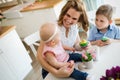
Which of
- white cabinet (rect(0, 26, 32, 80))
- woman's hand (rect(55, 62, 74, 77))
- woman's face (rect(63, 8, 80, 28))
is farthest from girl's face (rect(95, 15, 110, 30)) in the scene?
white cabinet (rect(0, 26, 32, 80))

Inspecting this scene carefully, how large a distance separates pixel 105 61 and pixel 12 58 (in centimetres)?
146

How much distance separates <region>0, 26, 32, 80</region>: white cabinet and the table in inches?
47.2

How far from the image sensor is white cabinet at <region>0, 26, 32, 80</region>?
80.7 inches

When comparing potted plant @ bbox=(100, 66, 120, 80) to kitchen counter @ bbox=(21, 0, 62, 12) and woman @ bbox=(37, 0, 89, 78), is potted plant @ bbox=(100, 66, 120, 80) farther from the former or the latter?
kitchen counter @ bbox=(21, 0, 62, 12)

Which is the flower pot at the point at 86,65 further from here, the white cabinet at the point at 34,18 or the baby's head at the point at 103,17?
the white cabinet at the point at 34,18

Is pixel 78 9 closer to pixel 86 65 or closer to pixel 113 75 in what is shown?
pixel 86 65

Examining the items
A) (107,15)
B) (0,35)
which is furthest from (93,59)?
(0,35)

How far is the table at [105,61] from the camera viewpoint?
93 cm

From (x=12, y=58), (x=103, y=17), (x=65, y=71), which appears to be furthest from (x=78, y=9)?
(x=12, y=58)

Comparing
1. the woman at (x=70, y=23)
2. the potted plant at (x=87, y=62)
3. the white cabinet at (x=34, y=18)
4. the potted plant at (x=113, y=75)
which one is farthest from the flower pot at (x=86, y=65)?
the white cabinet at (x=34, y=18)

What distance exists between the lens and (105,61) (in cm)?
100

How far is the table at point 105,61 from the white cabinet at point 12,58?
1199 millimetres

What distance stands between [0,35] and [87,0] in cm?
150

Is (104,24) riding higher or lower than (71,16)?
lower
